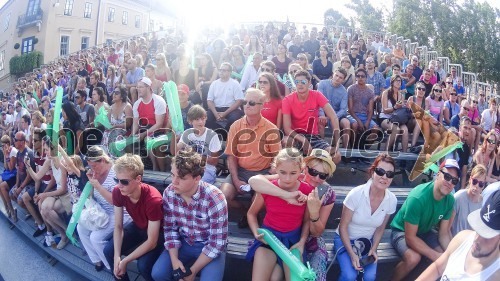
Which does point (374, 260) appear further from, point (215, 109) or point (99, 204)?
point (215, 109)

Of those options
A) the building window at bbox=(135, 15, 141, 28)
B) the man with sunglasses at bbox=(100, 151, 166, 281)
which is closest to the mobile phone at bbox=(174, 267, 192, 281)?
the man with sunglasses at bbox=(100, 151, 166, 281)

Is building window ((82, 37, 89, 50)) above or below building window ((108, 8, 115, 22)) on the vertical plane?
below

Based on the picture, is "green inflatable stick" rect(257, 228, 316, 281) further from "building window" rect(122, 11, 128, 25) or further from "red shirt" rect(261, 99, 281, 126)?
"building window" rect(122, 11, 128, 25)

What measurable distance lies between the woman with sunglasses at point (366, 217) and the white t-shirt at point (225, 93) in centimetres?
328

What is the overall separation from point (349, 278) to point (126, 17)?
A: 131 ft

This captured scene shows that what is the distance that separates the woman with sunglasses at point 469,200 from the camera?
11.3ft

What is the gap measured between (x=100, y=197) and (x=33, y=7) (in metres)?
37.1

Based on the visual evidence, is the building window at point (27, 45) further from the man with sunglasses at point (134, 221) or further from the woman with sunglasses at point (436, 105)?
the man with sunglasses at point (134, 221)

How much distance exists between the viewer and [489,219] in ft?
6.93

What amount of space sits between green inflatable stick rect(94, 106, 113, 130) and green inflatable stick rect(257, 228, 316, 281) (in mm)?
3761

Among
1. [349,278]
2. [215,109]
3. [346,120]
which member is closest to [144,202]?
[349,278]

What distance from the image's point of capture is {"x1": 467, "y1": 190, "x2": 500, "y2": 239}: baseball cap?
208cm

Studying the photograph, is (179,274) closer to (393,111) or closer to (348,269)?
(348,269)

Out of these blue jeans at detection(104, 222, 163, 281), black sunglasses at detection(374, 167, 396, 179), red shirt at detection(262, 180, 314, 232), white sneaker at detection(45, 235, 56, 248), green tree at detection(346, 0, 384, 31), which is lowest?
white sneaker at detection(45, 235, 56, 248)
